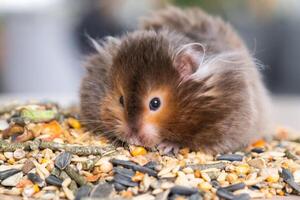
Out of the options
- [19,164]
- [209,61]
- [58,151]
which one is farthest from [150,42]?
[19,164]

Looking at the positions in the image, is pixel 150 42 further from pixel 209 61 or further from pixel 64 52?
pixel 64 52

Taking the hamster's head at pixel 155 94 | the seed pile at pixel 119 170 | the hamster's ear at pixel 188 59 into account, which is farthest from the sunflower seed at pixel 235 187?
the hamster's ear at pixel 188 59

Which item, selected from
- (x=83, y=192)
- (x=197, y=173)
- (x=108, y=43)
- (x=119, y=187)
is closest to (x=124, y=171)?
(x=119, y=187)

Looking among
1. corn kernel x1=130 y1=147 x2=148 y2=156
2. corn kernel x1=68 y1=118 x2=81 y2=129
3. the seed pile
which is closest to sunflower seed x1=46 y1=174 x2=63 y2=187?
the seed pile

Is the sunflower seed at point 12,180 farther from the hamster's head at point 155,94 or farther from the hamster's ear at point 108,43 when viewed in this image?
the hamster's ear at point 108,43

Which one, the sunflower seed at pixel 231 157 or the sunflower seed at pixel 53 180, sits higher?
the sunflower seed at pixel 231 157

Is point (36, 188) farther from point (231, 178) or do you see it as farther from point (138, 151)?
point (231, 178)

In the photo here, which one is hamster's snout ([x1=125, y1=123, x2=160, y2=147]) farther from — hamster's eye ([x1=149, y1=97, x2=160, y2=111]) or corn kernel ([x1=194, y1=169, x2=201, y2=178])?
corn kernel ([x1=194, y1=169, x2=201, y2=178])
